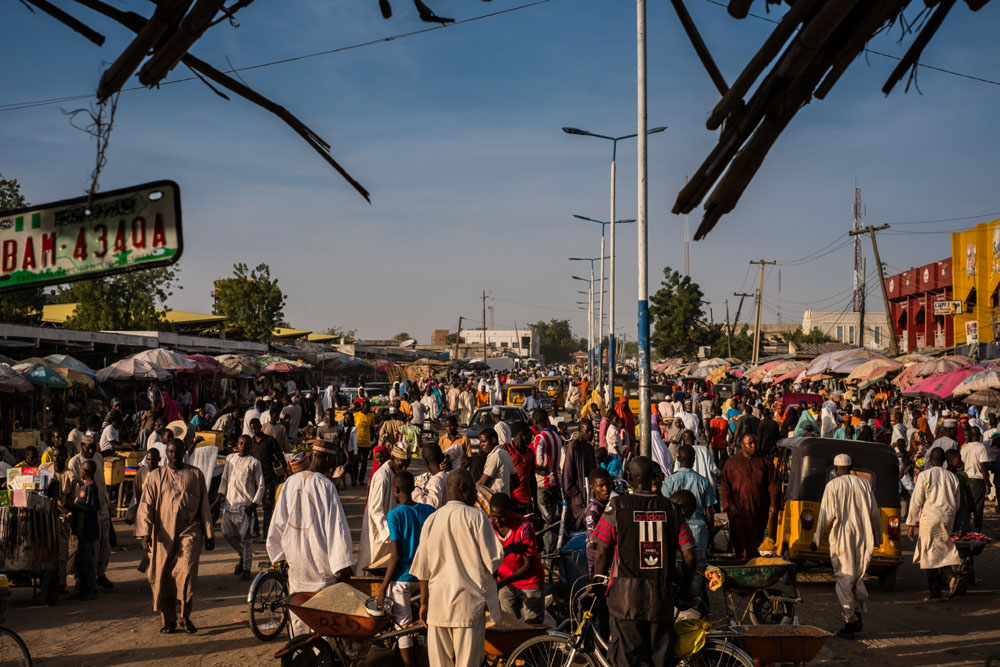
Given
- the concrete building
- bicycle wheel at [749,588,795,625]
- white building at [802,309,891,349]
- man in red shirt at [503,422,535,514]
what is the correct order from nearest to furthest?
1. bicycle wheel at [749,588,795,625]
2. man in red shirt at [503,422,535,514]
3. the concrete building
4. white building at [802,309,891,349]

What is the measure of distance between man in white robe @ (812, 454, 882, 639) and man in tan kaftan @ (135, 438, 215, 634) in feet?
19.4

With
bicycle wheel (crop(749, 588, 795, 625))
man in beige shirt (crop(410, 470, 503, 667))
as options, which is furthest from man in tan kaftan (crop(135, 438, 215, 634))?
bicycle wheel (crop(749, 588, 795, 625))

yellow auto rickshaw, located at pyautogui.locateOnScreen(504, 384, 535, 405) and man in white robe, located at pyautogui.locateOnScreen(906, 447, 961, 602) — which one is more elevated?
yellow auto rickshaw, located at pyautogui.locateOnScreen(504, 384, 535, 405)

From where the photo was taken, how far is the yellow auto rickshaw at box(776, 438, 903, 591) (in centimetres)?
1005

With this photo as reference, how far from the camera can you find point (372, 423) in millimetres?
18297

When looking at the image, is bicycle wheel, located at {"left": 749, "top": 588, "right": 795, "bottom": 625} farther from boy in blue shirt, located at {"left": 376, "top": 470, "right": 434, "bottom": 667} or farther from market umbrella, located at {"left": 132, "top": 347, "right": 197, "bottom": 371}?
market umbrella, located at {"left": 132, "top": 347, "right": 197, "bottom": 371}

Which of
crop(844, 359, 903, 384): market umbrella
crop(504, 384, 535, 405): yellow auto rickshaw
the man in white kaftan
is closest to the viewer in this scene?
the man in white kaftan

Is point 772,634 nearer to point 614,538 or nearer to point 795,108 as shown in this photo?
point 614,538

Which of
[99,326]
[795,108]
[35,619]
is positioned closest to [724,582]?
[795,108]

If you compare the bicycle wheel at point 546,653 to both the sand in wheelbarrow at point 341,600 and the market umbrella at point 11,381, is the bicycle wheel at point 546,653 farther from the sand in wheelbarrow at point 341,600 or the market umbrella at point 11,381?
the market umbrella at point 11,381

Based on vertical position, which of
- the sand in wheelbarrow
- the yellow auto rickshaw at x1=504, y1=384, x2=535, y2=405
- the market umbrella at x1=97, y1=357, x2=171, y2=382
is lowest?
the sand in wheelbarrow

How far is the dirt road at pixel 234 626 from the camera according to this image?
766cm

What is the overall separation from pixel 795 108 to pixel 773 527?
9683 mm

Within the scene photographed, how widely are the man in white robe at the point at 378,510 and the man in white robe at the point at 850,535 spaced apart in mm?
3998
